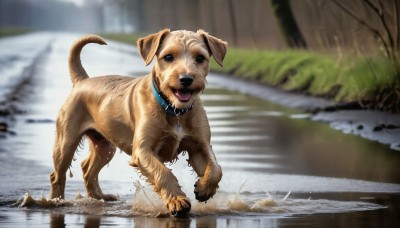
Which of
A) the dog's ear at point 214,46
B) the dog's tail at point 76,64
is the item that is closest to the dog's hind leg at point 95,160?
the dog's tail at point 76,64

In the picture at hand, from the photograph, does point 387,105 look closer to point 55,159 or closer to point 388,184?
point 388,184

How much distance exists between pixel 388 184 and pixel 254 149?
336cm

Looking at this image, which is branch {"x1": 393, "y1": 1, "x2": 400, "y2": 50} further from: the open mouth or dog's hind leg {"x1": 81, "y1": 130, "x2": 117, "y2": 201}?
the open mouth

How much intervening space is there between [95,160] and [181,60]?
2072 millimetres

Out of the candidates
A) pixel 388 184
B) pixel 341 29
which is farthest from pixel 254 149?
pixel 341 29

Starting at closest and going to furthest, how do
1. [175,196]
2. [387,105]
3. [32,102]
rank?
[175,196] < [387,105] < [32,102]

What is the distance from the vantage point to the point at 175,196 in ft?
23.6

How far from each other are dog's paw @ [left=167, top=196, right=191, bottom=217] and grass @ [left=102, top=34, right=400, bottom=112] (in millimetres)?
8416

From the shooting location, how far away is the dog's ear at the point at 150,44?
7527 mm

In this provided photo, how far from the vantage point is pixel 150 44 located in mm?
7672

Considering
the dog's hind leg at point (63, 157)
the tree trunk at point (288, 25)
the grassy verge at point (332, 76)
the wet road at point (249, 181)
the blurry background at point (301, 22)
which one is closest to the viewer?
the wet road at point (249, 181)

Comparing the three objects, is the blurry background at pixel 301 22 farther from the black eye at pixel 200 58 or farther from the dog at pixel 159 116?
the black eye at pixel 200 58

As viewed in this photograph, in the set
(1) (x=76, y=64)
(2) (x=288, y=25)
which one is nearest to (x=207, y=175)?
(1) (x=76, y=64)

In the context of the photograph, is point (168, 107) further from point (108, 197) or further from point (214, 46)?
point (108, 197)
